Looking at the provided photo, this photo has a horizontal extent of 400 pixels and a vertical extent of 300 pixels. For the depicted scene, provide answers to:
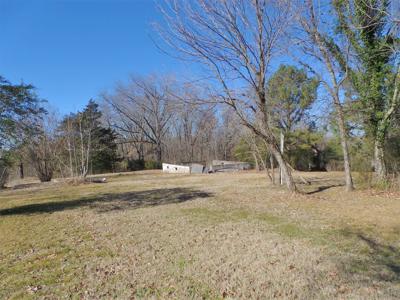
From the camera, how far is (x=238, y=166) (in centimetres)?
2666

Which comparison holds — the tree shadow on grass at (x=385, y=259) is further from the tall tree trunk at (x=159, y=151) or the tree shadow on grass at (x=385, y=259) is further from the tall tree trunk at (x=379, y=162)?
the tall tree trunk at (x=159, y=151)

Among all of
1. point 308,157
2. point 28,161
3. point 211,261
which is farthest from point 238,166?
point 211,261

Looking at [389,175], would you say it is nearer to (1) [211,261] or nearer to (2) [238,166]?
(1) [211,261]

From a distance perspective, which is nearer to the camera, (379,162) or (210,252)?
(210,252)

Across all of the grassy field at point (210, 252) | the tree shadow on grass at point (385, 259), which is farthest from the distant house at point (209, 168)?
the tree shadow on grass at point (385, 259)

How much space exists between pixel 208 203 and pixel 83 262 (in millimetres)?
4885

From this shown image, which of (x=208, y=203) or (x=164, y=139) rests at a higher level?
(x=164, y=139)

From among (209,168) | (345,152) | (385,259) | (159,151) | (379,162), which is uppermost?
(159,151)

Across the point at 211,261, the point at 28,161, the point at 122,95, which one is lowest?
the point at 211,261

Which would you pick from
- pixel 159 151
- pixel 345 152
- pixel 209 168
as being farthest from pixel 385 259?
pixel 159 151

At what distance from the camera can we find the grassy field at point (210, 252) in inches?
122

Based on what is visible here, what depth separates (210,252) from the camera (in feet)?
13.8

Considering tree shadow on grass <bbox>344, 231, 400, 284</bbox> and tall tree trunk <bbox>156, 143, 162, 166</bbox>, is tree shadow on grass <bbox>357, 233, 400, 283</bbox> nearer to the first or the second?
tree shadow on grass <bbox>344, 231, 400, 284</bbox>

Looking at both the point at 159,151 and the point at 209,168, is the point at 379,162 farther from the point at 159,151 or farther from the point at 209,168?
the point at 159,151
